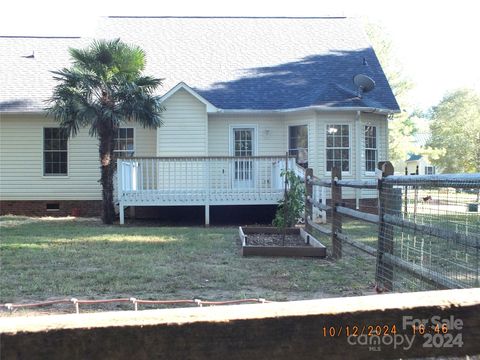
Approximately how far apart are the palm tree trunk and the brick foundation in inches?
108

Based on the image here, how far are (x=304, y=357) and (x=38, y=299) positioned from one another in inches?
182

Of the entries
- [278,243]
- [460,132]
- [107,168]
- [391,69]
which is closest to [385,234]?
[278,243]

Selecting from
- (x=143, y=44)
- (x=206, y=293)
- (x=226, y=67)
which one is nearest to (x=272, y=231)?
(x=206, y=293)

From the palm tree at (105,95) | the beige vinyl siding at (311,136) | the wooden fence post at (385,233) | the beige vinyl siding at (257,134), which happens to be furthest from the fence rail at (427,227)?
the beige vinyl siding at (257,134)

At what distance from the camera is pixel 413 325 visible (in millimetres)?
1439

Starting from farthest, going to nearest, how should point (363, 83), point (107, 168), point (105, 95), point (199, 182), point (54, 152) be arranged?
1. point (54, 152)
2. point (363, 83)
3. point (199, 182)
4. point (107, 168)
5. point (105, 95)

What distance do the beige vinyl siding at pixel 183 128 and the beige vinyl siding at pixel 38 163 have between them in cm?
95

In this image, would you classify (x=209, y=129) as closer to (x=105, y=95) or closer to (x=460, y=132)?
(x=105, y=95)

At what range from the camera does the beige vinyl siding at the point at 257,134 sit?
53.4 ft

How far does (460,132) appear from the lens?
4947 centimetres

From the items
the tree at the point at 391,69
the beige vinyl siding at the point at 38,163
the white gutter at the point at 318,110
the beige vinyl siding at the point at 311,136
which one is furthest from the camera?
the tree at the point at 391,69

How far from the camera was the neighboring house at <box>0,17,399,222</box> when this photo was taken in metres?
14.1

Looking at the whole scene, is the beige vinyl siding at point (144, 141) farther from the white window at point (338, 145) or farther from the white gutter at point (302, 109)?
the white window at point (338, 145)

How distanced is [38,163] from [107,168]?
3926 mm
